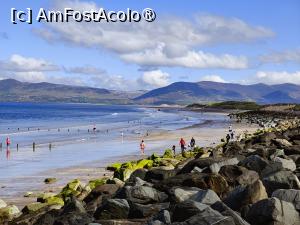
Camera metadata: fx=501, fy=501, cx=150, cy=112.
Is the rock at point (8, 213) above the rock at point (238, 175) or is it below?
below

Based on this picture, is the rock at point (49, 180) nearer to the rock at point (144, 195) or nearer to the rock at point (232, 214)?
the rock at point (144, 195)

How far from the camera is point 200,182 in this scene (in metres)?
16.2

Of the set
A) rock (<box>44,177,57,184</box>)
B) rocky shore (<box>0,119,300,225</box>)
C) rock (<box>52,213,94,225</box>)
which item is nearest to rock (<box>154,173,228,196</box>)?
rocky shore (<box>0,119,300,225</box>)

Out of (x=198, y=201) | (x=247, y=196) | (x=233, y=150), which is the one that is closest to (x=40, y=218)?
(x=198, y=201)

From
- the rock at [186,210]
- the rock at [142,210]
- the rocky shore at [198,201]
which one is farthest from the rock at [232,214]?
the rock at [142,210]

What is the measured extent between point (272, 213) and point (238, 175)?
212 inches

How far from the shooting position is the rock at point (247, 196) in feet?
43.1

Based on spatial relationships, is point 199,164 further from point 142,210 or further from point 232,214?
point 232,214

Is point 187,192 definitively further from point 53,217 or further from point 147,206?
point 53,217

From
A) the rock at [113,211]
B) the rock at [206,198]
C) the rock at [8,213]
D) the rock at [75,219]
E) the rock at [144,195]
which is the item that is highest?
the rock at [206,198]

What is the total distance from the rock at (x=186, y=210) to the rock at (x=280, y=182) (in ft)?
10.7

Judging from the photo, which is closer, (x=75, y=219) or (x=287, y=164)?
(x=75, y=219)

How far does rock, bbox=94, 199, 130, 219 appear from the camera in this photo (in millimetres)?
13984

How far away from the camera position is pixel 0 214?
20172 millimetres
